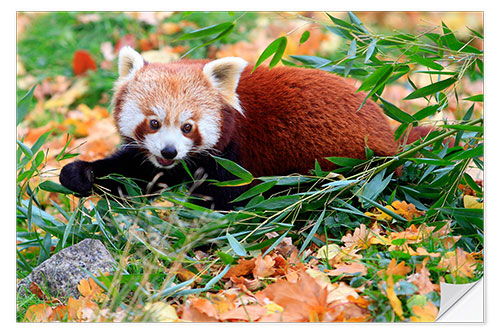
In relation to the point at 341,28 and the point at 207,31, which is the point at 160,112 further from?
the point at 341,28

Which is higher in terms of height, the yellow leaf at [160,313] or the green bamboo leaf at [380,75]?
the green bamboo leaf at [380,75]

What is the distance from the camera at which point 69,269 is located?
2658 millimetres

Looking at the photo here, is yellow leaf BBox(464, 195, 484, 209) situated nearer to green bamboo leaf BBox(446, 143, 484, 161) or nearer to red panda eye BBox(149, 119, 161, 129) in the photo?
green bamboo leaf BBox(446, 143, 484, 161)

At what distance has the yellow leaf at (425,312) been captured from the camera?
2.23m

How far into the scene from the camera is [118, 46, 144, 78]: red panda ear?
290 cm

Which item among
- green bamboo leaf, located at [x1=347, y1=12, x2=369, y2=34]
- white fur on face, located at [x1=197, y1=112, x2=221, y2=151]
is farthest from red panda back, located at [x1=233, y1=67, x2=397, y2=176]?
green bamboo leaf, located at [x1=347, y1=12, x2=369, y2=34]

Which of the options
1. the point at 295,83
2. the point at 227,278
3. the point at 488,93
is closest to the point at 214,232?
the point at 227,278

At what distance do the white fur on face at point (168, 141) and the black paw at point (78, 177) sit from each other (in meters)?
0.42

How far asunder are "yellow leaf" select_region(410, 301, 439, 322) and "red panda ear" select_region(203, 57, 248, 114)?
1460mm

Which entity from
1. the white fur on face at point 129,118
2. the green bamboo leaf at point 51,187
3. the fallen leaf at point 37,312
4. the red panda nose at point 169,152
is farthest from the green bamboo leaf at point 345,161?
the fallen leaf at point 37,312

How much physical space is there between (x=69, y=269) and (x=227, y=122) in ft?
3.75

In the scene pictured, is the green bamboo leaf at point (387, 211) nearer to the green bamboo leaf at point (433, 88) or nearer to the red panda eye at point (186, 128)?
the green bamboo leaf at point (433, 88)

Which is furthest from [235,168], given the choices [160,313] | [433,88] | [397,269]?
[433,88]

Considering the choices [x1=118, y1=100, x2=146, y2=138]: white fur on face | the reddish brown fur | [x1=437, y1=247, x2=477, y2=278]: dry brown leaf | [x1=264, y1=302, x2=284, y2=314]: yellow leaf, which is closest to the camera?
[x1=264, y1=302, x2=284, y2=314]: yellow leaf
